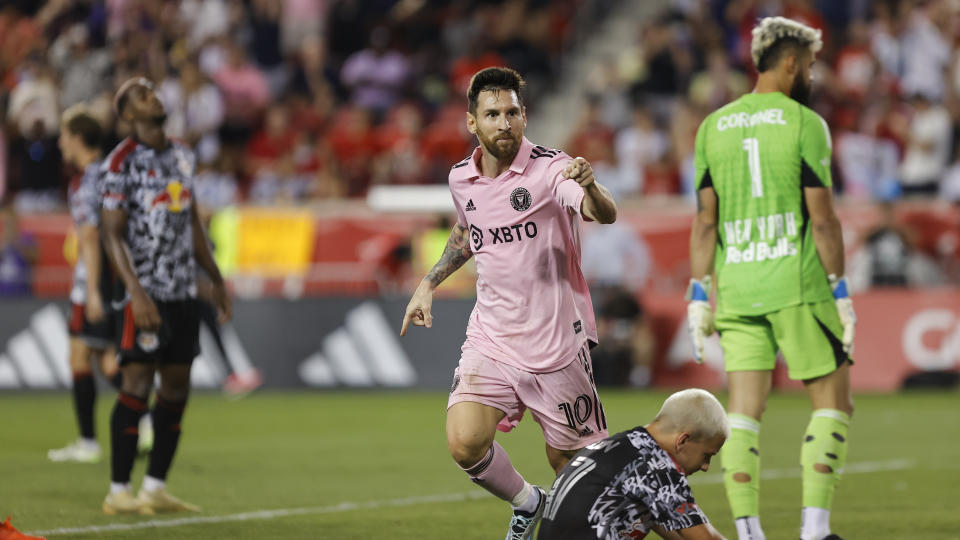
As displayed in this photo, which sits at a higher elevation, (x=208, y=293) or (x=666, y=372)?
(x=208, y=293)

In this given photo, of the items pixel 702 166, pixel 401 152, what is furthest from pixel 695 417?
pixel 401 152

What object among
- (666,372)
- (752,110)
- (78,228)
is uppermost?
(752,110)

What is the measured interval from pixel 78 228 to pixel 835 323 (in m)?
6.34

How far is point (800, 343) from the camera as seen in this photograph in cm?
744

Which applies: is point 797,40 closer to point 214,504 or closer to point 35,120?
point 214,504

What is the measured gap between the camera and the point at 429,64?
25.7 meters

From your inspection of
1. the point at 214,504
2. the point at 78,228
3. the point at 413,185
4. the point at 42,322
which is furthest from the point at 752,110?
the point at 413,185

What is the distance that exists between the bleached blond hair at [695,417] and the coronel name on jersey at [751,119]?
188 cm

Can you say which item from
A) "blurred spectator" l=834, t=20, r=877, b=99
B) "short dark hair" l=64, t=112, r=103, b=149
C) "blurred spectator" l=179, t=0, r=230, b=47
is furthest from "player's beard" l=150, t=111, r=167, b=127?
"blurred spectator" l=179, t=0, r=230, b=47

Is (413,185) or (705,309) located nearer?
(705,309)

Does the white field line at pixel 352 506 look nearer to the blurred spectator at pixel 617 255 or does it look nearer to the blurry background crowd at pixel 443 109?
the blurry background crowd at pixel 443 109

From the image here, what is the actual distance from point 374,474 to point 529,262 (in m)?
4.96

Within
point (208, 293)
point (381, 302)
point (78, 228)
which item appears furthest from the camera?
point (381, 302)

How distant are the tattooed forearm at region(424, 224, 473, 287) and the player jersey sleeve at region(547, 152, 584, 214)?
25.2 inches
